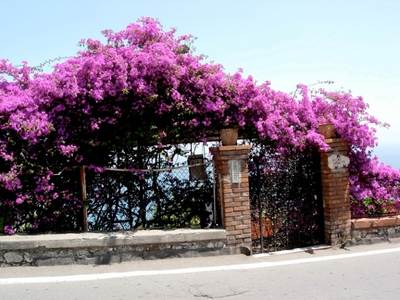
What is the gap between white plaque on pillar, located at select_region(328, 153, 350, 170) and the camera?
29.5 feet

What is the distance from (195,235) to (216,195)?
95 cm

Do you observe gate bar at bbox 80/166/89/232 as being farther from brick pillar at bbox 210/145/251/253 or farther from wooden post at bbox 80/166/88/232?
brick pillar at bbox 210/145/251/253

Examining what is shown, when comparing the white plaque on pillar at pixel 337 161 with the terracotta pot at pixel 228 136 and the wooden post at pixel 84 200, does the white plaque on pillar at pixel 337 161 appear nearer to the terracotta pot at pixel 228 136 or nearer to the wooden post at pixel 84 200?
the terracotta pot at pixel 228 136

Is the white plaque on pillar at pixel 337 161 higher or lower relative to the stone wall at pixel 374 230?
higher

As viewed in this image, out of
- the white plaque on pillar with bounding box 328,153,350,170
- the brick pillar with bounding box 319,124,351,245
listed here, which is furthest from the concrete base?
the white plaque on pillar with bounding box 328,153,350,170

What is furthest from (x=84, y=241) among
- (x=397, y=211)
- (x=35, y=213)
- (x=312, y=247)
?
(x=397, y=211)

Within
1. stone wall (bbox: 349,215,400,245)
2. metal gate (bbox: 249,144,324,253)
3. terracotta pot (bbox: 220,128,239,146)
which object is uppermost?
terracotta pot (bbox: 220,128,239,146)

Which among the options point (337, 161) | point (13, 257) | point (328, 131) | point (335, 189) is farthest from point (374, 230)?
point (13, 257)

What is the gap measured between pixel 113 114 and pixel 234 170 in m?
2.32

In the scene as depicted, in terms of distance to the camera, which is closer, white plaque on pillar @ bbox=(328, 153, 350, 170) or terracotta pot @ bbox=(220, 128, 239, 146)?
terracotta pot @ bbox=(220, 128, 239, 146)

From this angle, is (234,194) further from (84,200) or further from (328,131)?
(84,200)

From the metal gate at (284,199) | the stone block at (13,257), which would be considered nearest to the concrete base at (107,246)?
the stone block at (13,257)

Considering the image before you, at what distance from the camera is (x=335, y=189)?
9.01m

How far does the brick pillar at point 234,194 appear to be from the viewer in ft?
26.6
